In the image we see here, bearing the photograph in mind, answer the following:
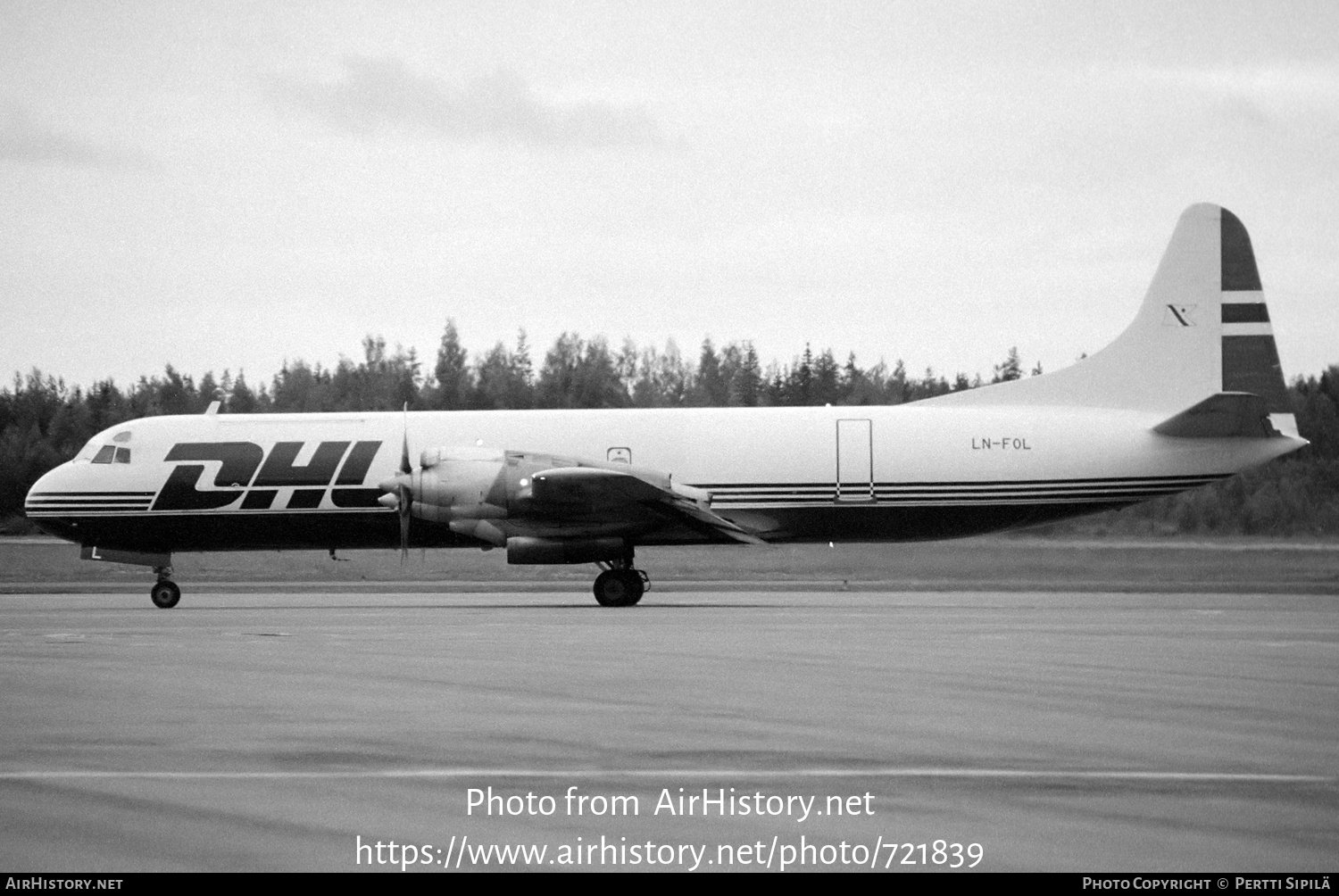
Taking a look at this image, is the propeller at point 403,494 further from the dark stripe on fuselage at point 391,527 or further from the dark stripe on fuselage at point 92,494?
the dark stripe on fuselage at point 92,494

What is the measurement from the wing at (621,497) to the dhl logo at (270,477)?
437cm

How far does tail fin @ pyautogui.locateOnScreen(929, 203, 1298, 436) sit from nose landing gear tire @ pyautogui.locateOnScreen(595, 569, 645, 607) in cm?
767

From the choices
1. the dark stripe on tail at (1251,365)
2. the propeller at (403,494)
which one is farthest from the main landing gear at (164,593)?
the dark stripe on tail at (1251,365)

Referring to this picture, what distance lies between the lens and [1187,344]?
90.8 feet

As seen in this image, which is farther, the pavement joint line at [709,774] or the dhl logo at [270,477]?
the dhl logo at [270,477]

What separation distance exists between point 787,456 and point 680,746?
1737 centimetres

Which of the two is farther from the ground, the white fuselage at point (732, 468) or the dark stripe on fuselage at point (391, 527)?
the white fuselage at point (732, 468)

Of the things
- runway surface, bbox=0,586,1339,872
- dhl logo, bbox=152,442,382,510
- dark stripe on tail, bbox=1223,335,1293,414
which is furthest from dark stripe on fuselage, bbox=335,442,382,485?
dark stripe on tail, bbox=1223,335,1293,414

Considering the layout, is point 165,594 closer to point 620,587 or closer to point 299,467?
point 299,467

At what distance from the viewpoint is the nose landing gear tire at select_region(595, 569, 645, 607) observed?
81.1ft

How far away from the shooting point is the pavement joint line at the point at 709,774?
805 cm

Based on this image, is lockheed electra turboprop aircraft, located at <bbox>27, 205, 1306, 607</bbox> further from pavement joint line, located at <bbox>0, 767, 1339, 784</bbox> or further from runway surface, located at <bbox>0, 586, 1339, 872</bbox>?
pavement joint line, located at <bbox>0, 767, 1339, 784</bbox>
